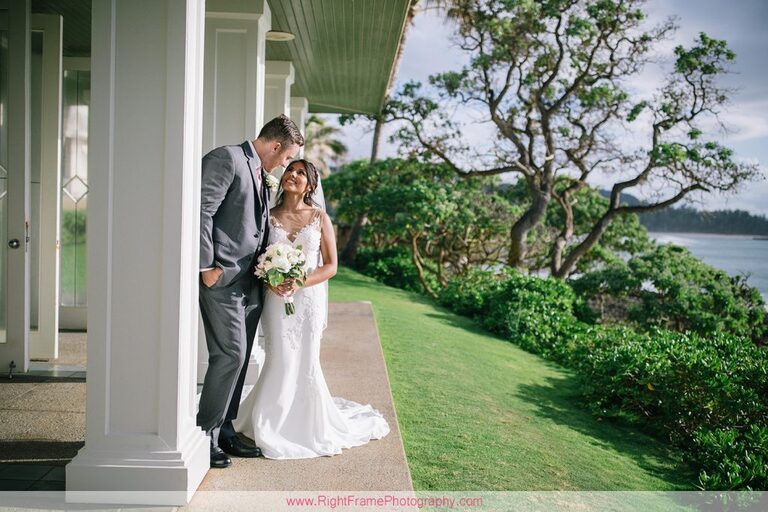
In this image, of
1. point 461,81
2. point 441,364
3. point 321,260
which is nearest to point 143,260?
point 321,260

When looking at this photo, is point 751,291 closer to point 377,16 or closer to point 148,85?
point 377,16

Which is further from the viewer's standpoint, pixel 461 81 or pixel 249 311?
pixel 461 81

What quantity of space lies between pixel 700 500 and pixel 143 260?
3.95m

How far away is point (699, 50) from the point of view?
46.0 feet

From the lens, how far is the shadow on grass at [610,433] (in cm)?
566

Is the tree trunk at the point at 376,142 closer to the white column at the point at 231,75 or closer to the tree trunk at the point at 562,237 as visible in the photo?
the tree trunk at the point at 562,237

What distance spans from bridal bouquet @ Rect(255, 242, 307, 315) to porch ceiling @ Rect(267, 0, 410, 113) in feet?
9.05

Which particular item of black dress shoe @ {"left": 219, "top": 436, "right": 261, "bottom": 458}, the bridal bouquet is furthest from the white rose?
black dress shoe @ {"left": 219, "top": 436, "right": 261, "bottom": 458}

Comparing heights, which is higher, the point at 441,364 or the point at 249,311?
the point at 249,311

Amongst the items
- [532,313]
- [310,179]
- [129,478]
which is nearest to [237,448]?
[129,478]

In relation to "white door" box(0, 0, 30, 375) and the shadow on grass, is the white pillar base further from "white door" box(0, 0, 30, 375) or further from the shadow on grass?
the shadow on grass

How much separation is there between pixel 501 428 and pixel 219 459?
2631 mm

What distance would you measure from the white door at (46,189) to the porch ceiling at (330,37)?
1.22 ft

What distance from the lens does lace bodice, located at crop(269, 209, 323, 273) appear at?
4.42 metres
